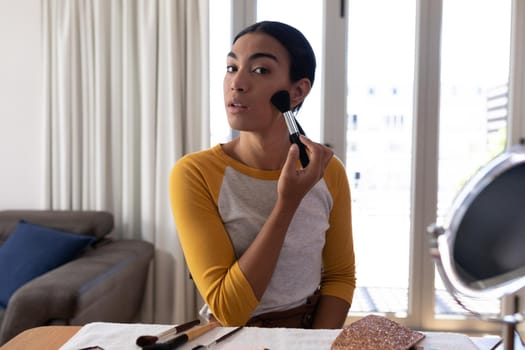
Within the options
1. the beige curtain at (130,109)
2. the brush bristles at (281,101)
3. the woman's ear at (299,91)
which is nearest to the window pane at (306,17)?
the beige curtain at (130,109)

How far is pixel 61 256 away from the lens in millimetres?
1997

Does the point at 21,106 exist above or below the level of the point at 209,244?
above

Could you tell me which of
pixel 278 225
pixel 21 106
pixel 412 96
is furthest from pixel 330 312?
pixel 21 106

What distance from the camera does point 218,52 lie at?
256 centimetres

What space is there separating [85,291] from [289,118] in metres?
1.10

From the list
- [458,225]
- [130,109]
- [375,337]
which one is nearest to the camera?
[458,225]

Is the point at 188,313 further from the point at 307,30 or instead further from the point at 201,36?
the point at 307,30

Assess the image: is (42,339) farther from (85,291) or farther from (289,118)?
(85,291)

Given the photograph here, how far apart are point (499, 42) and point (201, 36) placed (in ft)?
5.35

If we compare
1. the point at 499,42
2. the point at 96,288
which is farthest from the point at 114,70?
the point at 499,42

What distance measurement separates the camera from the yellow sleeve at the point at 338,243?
108 centimetres

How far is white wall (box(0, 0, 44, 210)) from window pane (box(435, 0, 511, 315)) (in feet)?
7.28

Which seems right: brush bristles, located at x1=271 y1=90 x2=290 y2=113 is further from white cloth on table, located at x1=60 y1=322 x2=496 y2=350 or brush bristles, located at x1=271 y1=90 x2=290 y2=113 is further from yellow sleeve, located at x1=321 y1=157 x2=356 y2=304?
white cloth on table, located at x1=60 y1=322 x2=496 y2=350

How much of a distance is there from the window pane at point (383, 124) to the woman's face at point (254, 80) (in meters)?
1.68
